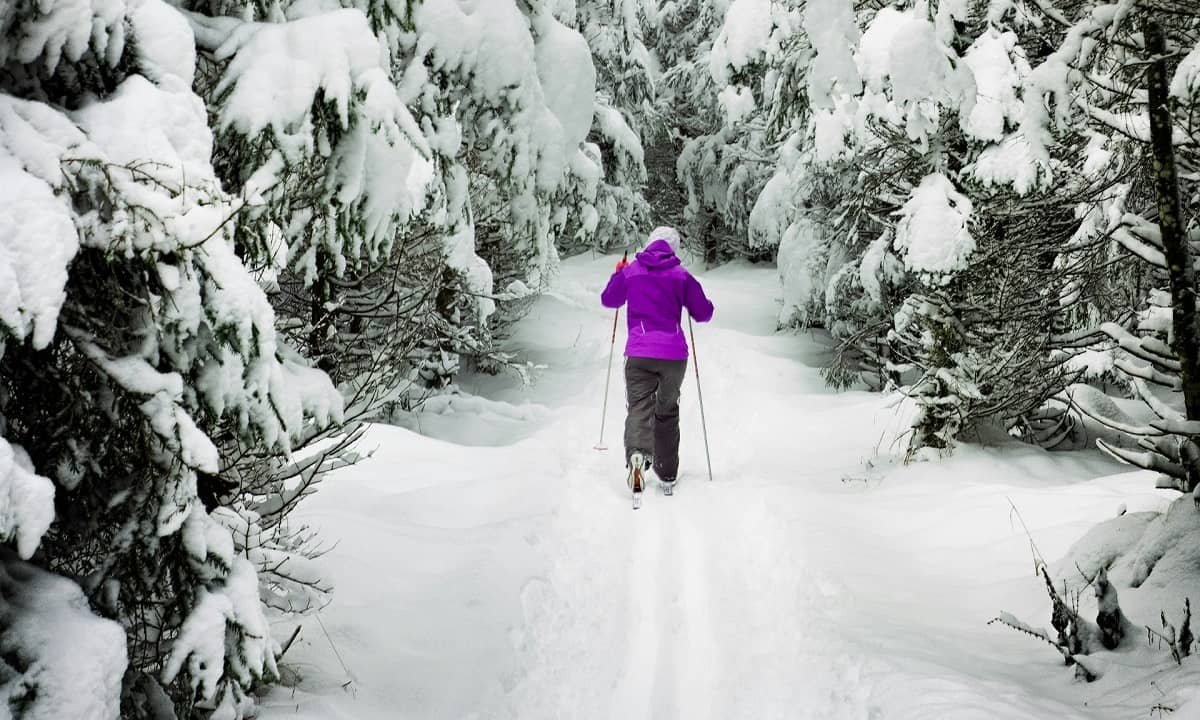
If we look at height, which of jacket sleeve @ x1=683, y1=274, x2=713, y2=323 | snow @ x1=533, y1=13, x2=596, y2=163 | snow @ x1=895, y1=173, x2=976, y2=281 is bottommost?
jacket sleeve @ x1=683, y1=274, x2=713, y2=323

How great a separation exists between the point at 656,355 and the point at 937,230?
2652 mm

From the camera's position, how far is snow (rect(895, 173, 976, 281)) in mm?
6699

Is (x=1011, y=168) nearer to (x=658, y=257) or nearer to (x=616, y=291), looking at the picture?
(x=658, y=257)

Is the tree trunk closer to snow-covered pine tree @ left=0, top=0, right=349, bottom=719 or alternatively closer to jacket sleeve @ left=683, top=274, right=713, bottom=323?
snow-covered pine tree @ left=0, top=0, right=349, bottom=719

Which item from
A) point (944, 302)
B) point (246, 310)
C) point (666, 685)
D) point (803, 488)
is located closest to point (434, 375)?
point (803, 488)

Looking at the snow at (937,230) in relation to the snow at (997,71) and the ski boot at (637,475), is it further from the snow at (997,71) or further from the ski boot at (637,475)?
the ski boot at (637,475)

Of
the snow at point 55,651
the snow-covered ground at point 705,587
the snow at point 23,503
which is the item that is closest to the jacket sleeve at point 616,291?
the snow-covered ground at point 705,587

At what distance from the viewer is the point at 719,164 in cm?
2253

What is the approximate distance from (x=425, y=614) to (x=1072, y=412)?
7.29 m

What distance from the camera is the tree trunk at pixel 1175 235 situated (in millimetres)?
3768

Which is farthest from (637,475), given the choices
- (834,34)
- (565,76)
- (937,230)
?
(834,34)

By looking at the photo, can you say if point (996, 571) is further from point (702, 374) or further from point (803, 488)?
point (702, 374)

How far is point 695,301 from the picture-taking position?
7703 millimetres

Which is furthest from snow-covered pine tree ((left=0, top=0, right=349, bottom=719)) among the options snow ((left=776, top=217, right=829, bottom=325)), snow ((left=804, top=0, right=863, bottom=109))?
snow ((left=776, top=217, right=829, bottom=325))
